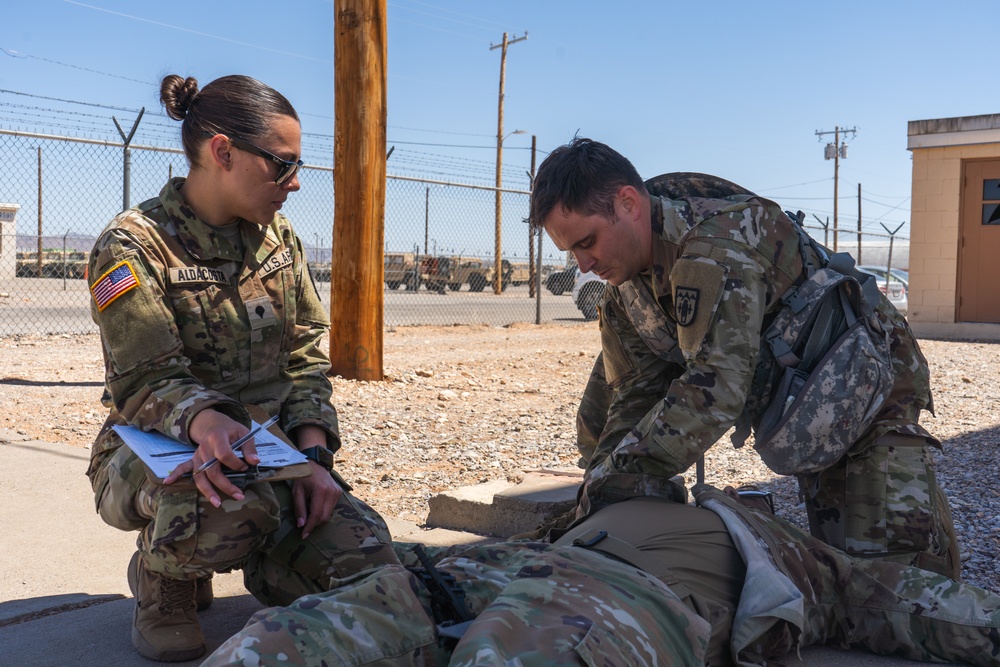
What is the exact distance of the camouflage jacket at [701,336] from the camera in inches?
91.4

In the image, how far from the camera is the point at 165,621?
231cm

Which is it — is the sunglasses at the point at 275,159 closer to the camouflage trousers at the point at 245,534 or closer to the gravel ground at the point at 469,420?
the camouflage trousers at the point at 245,534

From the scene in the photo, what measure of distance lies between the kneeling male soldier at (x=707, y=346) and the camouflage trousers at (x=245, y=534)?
2.10 ft

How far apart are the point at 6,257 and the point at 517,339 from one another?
40.9ft

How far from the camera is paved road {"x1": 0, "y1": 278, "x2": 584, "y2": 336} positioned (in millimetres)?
11109

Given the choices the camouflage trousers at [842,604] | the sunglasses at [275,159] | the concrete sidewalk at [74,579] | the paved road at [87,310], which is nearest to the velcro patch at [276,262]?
the sunglasses at [275,159]

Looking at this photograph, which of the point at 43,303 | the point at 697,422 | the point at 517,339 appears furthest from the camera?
the point at 43,303

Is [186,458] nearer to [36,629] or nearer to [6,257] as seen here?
[36,629]

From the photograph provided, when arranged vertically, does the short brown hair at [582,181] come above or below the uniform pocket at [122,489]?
above

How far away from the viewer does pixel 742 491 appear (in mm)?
2883

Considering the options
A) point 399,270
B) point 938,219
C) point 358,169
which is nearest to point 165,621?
point 358,169

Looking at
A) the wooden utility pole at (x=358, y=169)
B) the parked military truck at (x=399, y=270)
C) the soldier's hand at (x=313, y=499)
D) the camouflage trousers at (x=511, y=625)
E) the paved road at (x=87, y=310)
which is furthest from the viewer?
the parked military truck at (x=399, y=270)

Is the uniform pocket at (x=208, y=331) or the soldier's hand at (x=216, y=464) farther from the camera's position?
the uniform pocket at (x=208, y=331)

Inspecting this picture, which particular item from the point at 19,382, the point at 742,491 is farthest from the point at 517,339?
the point at 742,491
